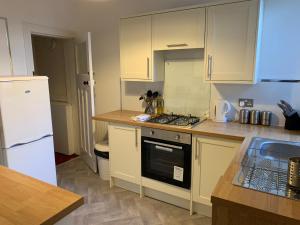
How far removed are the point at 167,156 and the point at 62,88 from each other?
2442 millimetres

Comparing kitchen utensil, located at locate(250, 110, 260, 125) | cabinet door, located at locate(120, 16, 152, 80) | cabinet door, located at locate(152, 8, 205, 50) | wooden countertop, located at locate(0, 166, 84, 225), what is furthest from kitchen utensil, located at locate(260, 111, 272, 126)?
wooden countertop, located at locate(0, 166, 84, 225)

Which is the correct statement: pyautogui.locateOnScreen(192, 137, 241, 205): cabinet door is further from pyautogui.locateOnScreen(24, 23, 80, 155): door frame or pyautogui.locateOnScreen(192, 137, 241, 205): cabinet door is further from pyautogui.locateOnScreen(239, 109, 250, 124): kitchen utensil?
pyautogui.locateOnScreen(24, 23, 80, 155): door frame

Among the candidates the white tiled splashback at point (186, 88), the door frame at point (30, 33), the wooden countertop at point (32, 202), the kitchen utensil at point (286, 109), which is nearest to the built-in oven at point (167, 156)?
the white tiled splashback at point (186, 88)

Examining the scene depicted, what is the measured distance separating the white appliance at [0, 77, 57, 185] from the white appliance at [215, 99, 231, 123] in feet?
6.07

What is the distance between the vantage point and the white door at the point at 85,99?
3047mm

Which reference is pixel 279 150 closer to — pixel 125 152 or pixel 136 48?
pixel 125 152

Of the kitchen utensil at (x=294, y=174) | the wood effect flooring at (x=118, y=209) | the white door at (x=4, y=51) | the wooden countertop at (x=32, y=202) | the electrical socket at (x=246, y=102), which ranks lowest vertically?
the wood effect flooring at (x=118, y=209)

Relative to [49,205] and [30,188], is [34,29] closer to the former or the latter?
[30,188]

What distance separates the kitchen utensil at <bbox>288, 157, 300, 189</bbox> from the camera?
1.09 m

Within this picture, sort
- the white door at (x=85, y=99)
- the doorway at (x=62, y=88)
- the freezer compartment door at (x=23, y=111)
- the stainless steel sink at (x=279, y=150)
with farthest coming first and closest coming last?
the doorway at (x=62, y=88), the white door at (x=85, y=99), the freezer compartment door at (x=23, y=111), the stainless steel sink at (x=279, y=150)

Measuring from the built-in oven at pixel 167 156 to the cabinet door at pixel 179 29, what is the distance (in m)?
0.93

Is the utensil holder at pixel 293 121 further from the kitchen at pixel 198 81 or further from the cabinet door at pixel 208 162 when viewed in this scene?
the cabinet door at pixel 208 162

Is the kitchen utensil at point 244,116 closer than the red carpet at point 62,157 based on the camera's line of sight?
Yes

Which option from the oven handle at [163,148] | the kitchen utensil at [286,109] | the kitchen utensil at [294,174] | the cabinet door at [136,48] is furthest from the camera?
the cabinet door at [136,48]
